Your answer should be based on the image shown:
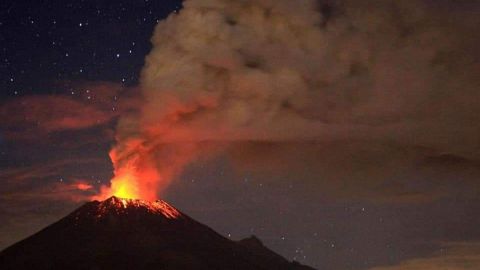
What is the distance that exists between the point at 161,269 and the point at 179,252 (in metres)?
11.1

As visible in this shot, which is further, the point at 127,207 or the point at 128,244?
the point at 127,207

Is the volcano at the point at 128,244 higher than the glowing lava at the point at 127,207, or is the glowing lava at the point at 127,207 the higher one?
the glowing lava at the point at 127,207

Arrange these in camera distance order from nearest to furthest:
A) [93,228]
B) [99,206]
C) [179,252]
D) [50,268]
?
[50,268] < [179,252] < [93,228] < [99,206]

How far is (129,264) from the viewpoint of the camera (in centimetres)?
12100

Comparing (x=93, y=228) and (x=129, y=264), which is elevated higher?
(x=93, y=228)

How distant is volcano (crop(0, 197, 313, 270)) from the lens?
403 ft

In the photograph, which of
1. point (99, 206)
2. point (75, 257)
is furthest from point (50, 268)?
point (99, 206)

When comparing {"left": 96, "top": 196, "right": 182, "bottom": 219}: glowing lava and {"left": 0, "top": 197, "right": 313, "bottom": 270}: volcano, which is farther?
{"left": 96, "top": 196, "right": 182, "bottom": 219}: glowing lava

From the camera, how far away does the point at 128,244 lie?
13400cm

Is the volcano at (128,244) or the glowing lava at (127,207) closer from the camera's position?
the volcano at (128,244)

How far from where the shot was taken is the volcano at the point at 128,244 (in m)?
123

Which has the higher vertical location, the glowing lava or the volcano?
the glowing lava

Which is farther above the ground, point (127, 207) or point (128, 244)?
point (127, 207)

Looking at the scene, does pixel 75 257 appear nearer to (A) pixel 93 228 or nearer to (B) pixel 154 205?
(A) pixel 93 228
